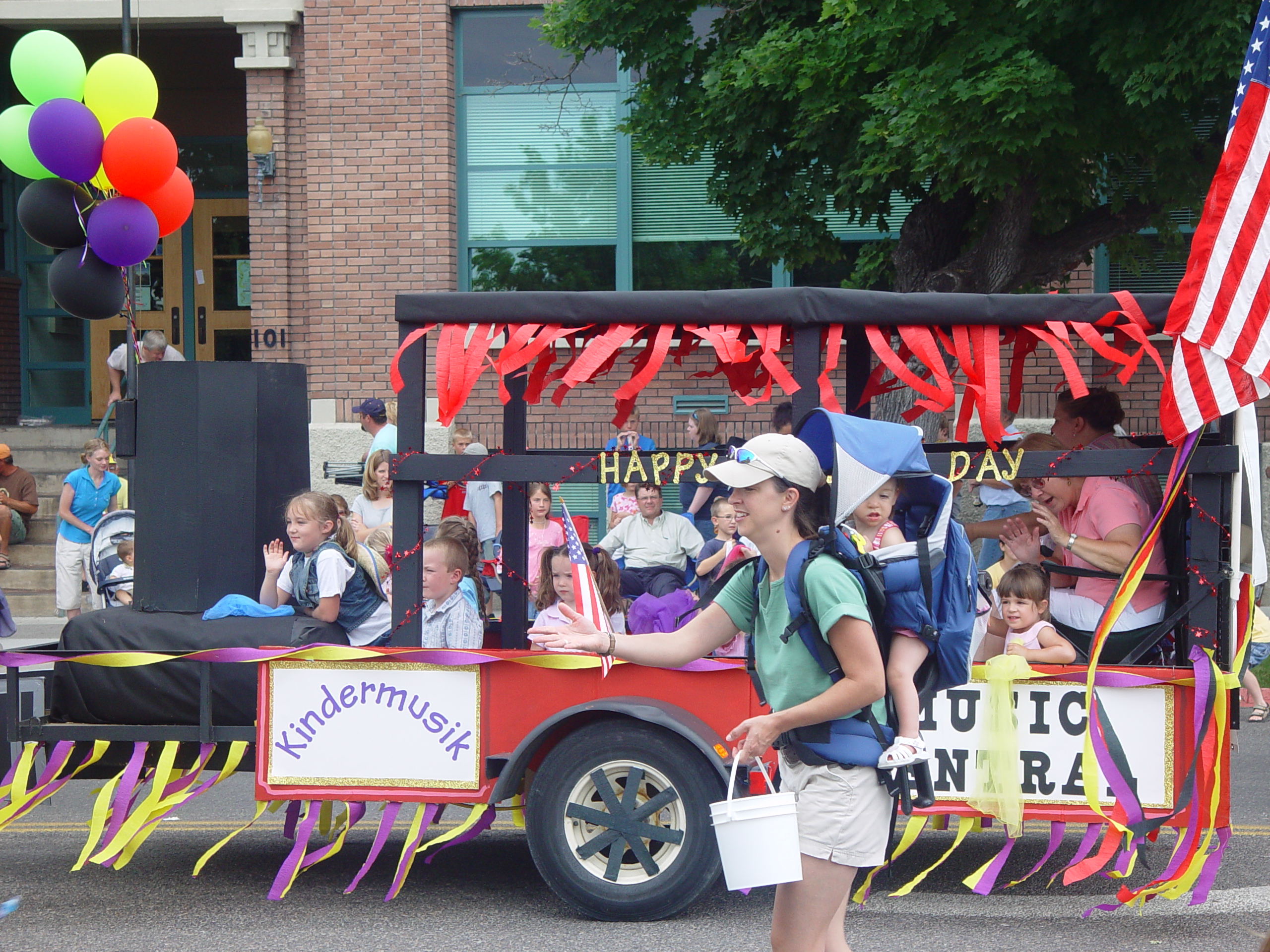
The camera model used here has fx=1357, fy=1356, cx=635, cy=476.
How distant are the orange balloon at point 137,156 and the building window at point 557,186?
621 centimetres

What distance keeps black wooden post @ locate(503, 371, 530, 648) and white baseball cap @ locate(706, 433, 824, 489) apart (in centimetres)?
327

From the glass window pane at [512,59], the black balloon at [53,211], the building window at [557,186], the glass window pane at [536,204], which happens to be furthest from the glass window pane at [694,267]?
the black balloon at [53,211]

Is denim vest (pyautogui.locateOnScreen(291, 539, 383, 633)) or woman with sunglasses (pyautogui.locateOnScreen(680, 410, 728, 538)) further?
woman with sunglasses (pyautogui.locateOnScreen(680, 410, 728, 538))

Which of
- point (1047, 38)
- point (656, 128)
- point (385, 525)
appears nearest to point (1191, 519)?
point (385, 525)

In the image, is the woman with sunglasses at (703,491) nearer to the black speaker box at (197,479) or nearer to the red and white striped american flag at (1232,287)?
the black speaker box at (197,479)

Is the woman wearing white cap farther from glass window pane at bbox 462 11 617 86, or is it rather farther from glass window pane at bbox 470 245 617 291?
glass window pane at bbox 462 11 617 86

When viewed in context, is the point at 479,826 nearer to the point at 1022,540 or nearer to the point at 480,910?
the point at 480,910

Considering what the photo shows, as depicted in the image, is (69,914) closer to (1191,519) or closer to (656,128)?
(1191,519)

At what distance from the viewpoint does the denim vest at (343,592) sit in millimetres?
5793

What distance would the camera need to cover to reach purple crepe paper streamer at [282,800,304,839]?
5.81 m

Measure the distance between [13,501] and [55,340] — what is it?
440 centimetres

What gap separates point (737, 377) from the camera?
6254 mm

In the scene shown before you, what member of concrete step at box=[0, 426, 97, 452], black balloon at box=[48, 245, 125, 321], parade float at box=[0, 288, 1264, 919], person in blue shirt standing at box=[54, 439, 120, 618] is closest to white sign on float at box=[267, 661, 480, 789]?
parade float at box=[0, 288, 1264, 919]

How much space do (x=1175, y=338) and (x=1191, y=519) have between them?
716 millimetres
